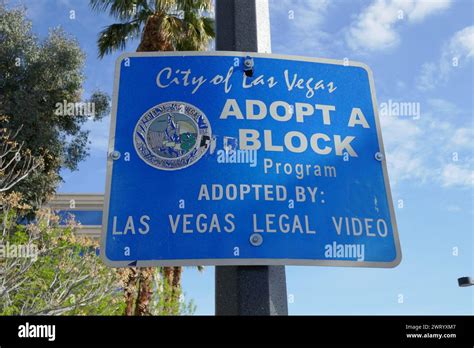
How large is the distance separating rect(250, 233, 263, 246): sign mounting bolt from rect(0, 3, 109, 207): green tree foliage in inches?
590

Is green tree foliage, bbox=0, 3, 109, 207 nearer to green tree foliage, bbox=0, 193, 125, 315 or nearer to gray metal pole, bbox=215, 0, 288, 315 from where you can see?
green tree foliage, bbox=0, 193, 125, 315

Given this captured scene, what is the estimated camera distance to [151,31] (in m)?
13.6

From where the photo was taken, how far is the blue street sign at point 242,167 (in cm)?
172

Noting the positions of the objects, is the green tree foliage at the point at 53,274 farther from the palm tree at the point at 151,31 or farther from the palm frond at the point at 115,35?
the palm frond at the point at 115,35

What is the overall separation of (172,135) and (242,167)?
303mm

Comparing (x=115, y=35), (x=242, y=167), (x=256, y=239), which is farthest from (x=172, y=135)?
(x=115, y=35)

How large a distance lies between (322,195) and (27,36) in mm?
18195

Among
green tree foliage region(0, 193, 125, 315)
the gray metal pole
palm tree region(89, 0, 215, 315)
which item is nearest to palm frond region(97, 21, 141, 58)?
palm tree region(89, 0, 215, 315)

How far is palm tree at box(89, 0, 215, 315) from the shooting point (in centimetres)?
1318

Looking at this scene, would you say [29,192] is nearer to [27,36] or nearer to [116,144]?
[27,36]

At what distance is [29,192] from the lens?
50.6 feet

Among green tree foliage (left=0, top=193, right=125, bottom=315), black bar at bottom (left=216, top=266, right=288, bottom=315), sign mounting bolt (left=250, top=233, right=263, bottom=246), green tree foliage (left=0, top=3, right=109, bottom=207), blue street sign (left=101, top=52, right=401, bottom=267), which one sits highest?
green tree foliage (left=0, top=3, right=109, bottom=207)

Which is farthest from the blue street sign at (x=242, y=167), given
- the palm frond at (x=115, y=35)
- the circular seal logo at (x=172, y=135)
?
the palm frond at (x=115, y=35)
